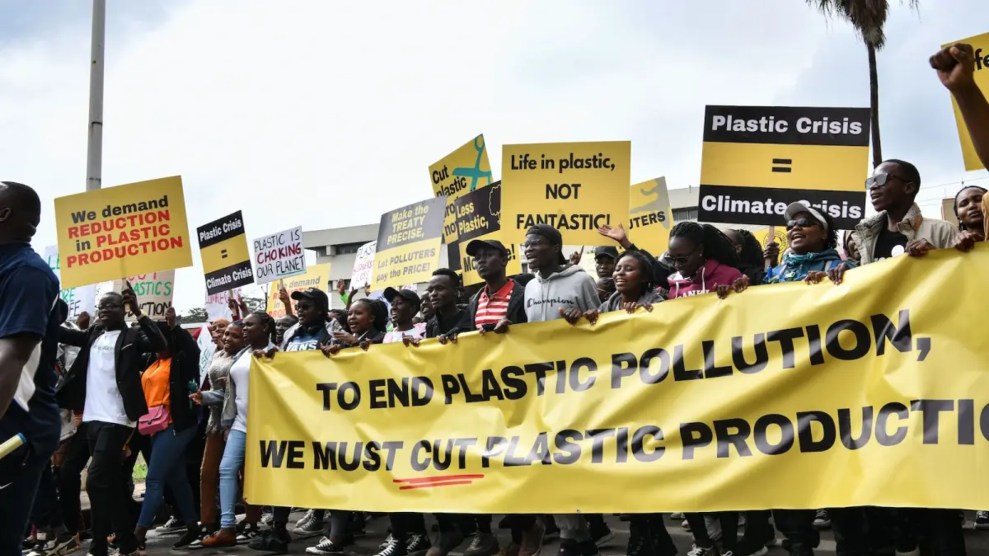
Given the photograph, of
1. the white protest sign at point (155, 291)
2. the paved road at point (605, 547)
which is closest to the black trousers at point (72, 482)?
the paved road at point (605, 547)

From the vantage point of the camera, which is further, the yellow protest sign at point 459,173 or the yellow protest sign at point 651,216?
the yellow protest sign at point 651,216

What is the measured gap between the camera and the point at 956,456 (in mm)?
4363

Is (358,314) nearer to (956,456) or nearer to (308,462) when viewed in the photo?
(308,462)

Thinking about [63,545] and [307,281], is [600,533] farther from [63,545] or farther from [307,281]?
[307,281]

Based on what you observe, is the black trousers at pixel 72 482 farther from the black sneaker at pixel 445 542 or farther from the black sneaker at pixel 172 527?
the black sneaker at pixel 445 542

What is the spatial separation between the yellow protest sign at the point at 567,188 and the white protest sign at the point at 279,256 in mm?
5550

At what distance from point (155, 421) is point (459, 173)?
468cm

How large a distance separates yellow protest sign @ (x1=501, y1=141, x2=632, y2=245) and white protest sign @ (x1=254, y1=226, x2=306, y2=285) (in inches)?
219

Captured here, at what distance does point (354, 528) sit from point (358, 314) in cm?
185

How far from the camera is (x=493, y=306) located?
22.1 ft

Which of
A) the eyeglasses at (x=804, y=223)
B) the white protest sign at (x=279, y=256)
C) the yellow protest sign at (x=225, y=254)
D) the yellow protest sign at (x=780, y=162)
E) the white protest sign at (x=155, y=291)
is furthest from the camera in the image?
the white protest sign at (x=279, y=256)

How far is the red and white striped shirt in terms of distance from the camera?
21.9 ft

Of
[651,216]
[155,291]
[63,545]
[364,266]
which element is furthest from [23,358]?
[364,266]

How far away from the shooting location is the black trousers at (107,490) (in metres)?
7.13
